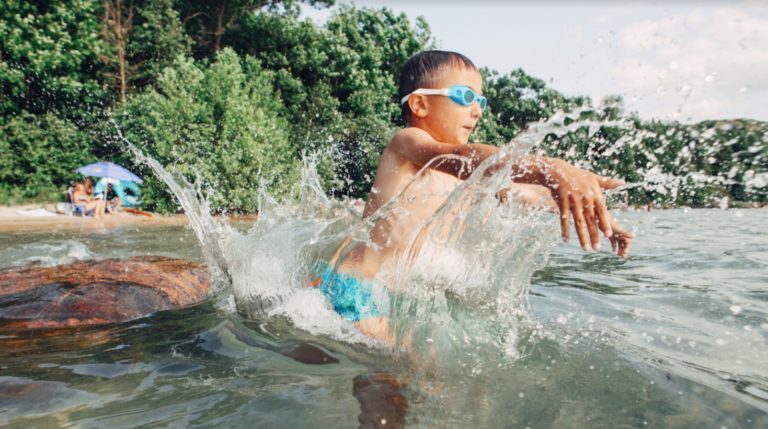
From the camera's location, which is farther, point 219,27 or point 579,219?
point 219,27

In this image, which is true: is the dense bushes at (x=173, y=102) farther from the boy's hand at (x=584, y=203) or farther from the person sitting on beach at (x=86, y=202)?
the boy's hand at (x=584, y=203)

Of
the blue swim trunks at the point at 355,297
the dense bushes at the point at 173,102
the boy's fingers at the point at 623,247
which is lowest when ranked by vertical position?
the blue swim trunks at the point at 355,297

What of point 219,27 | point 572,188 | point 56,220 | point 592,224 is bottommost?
point 56,220

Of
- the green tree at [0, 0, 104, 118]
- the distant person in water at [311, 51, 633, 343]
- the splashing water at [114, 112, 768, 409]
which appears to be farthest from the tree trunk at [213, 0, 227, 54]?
the distant person in water at [311, 51, 633, 343]

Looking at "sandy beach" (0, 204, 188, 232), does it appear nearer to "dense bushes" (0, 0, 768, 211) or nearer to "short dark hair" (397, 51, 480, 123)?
"dense bushes" (0, 0, 768, 211)

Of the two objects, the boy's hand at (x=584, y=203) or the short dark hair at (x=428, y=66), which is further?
the short dark hair at (x=428, y=66)

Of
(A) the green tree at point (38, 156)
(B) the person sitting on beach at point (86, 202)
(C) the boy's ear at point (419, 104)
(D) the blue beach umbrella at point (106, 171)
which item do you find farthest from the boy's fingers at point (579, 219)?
(A) the green tree at point (38, 156)

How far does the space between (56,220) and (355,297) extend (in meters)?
13.2

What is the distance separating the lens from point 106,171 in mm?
15180

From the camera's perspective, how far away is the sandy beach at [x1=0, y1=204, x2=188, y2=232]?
11328mm

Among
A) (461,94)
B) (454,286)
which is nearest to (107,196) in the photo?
(461,94)

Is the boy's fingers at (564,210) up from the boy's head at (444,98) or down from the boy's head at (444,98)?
down

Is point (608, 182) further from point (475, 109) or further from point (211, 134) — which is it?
point (211, 134)

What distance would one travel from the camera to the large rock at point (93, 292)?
10.6 feet
